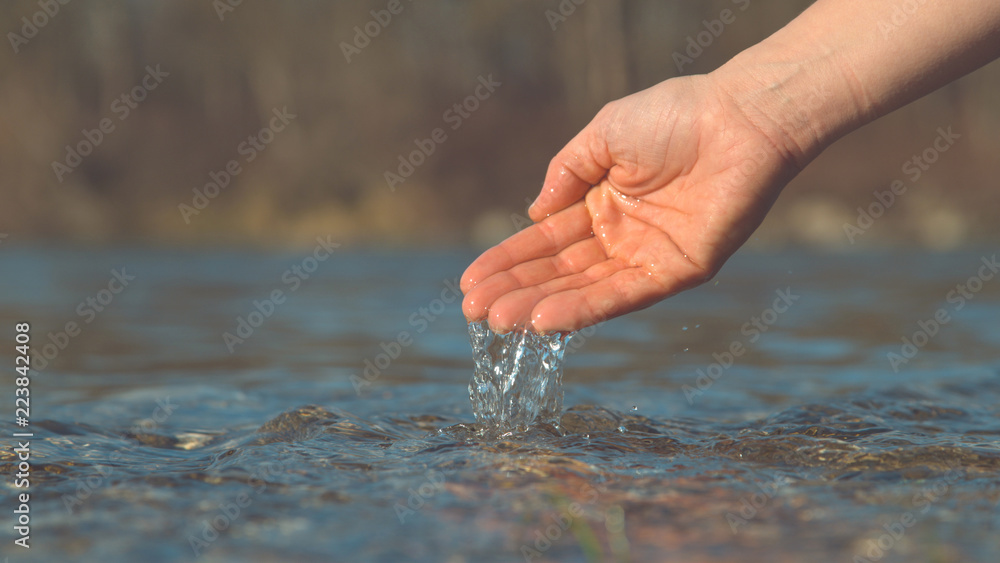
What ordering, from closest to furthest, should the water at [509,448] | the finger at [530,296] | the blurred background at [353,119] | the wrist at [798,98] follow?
the water at [509,448], the wrist at [798,98], the finger at [530,296], the blurred background at [353,119]

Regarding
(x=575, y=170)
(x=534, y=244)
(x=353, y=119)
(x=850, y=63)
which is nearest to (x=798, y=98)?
(x=850, y=63)

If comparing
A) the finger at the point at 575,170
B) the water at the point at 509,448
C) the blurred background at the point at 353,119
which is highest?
the blurred background at the point at 353,119

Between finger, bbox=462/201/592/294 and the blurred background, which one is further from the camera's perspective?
the blurred background

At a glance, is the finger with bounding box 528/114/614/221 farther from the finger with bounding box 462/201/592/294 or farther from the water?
the water

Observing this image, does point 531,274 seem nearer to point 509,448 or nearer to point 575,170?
point 575,170

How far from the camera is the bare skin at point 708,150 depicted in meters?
2.84

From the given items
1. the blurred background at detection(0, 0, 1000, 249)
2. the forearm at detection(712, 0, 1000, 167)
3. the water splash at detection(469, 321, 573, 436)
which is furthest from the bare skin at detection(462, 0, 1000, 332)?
the blurred background at detection(0, 0, 1000, 249)

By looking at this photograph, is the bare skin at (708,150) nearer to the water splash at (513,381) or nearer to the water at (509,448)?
the water splash at (513,381)

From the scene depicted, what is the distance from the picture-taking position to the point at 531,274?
325 cm

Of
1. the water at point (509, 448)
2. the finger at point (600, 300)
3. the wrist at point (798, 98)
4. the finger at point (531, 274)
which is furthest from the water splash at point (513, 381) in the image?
the wrist at point (798, 98)

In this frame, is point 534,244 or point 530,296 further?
point 534,244

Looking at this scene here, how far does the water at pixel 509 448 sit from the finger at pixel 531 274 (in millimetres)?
466

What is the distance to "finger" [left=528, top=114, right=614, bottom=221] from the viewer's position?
3238 millimetres

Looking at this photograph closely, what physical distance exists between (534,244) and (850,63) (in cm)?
120
